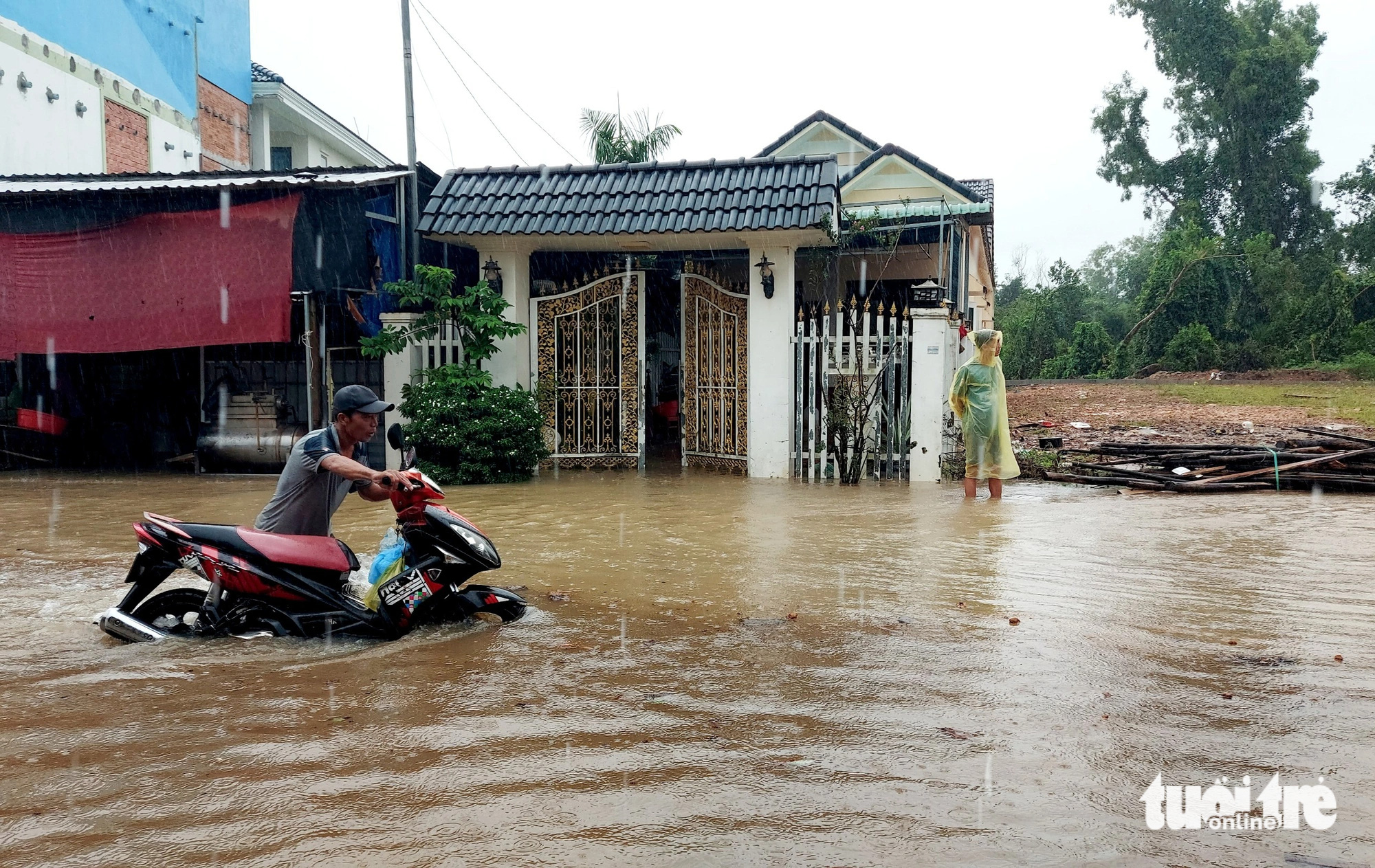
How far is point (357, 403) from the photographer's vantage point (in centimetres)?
514

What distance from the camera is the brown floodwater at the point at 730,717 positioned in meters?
2.98

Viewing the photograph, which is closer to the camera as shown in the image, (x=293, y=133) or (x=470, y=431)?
(x=470, y=431)

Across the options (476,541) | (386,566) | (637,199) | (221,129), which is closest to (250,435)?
(637,199)

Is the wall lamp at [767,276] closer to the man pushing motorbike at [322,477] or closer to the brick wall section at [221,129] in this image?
the man pushing motorbike at [322,477]

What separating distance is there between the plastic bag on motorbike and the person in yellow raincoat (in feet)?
21.5

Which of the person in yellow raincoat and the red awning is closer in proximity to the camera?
the person in yellow raincoat

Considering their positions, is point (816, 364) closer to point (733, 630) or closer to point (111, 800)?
point (733, 630)

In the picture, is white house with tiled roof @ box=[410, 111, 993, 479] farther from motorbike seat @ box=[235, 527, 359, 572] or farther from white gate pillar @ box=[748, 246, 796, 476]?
motorbike seat @ box=[235, 527, 359, 572]

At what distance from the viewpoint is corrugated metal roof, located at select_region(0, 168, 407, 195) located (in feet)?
39.0

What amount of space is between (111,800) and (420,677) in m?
1.45

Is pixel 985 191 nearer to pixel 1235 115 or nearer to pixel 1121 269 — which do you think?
pixel 1235 115

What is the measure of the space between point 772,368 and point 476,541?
7.70m

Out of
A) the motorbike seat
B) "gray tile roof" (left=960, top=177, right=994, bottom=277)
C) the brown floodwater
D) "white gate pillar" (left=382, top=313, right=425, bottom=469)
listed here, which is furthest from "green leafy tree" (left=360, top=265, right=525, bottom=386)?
"gray tile roof" (left=960, top=177, right=994, bottom=277)

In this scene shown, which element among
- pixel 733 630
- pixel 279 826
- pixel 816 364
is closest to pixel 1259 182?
pixel 816 364
